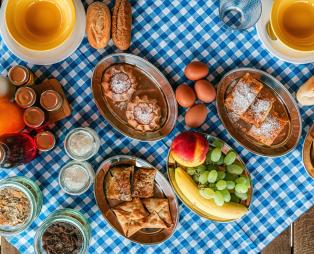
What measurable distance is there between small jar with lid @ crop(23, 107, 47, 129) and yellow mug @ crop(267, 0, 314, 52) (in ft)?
1.91

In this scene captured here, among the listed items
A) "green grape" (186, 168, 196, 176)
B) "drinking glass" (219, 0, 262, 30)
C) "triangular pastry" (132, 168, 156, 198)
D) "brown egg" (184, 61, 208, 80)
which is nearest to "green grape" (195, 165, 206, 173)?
"green grape" (186, 168, 196, 176)

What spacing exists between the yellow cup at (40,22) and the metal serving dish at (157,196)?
327 millimetres

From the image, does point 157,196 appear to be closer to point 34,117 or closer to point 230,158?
point 230,158

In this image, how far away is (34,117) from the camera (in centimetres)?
119

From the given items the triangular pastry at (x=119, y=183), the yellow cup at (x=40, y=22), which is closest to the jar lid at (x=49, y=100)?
the yellow cup at (x=40, y=22)

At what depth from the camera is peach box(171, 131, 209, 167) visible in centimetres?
117

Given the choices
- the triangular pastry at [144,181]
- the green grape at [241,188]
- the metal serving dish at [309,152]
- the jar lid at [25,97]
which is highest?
the jar lid at [25,97]

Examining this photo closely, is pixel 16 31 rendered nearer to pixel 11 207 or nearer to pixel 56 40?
pixel 56 40

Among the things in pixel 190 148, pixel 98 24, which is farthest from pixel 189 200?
pixel 98 24

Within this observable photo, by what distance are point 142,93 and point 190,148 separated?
0.64ft

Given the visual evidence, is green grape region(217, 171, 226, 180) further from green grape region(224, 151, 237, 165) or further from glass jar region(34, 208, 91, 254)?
glass jar region(34, 208, 91, 254)

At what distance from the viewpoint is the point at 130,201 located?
1.25 m

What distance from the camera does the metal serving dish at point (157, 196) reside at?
1.24m

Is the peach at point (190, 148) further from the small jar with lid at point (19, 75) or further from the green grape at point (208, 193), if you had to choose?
the small jar with lid at point (19, 75)
